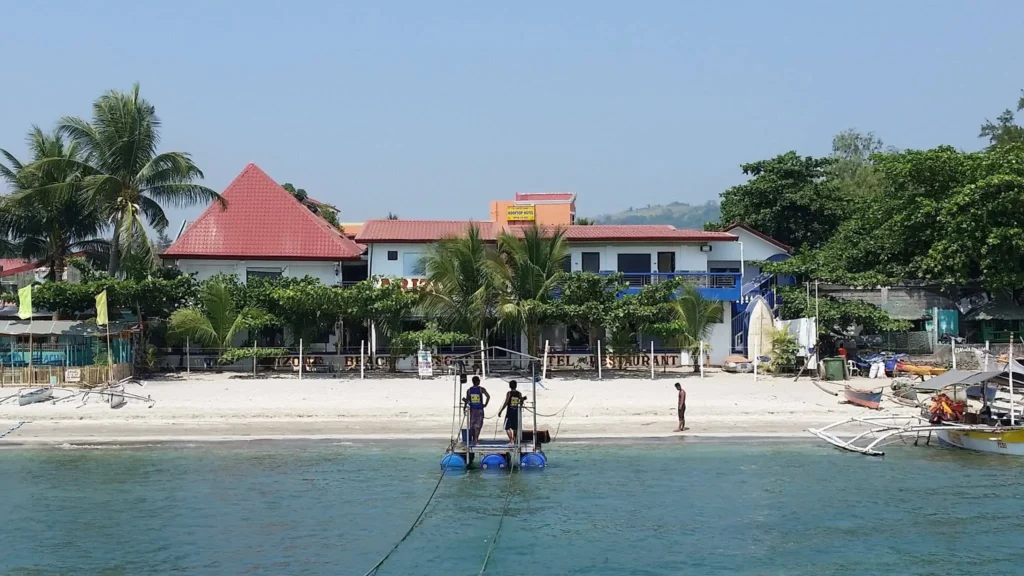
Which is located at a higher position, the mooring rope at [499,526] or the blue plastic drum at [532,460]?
the blue plastic drum at [532,460]

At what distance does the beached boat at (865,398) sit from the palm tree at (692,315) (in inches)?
254

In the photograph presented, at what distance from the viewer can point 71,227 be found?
3962 centimetres

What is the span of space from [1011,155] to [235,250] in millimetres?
28965

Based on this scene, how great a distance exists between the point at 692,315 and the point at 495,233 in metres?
8.50

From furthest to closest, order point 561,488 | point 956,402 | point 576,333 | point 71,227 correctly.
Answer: point 71,227 → point 576,333 → point 956,402 → point 561,488

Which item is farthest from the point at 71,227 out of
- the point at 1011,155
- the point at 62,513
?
the point at 1011,155

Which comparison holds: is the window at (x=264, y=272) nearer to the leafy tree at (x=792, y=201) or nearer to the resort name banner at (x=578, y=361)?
the resort name banner at (x=578, y=361)

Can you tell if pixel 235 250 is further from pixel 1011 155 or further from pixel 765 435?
pixel 1011 155

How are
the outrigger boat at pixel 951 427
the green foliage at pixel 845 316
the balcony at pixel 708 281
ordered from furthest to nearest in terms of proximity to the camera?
the balcony at pixel 708 281, the green foliage at pixel 845 316, the outrigger boat at pixel 951 427

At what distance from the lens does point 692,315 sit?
3366 cm

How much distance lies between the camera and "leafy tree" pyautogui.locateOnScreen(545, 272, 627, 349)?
31.5 m

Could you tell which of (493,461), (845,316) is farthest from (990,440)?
(493,461)

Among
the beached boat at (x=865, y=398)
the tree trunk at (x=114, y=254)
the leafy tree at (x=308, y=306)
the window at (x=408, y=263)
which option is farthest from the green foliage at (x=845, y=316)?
the tree trunk at (x=114, y=254)

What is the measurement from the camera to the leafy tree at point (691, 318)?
107 feet
